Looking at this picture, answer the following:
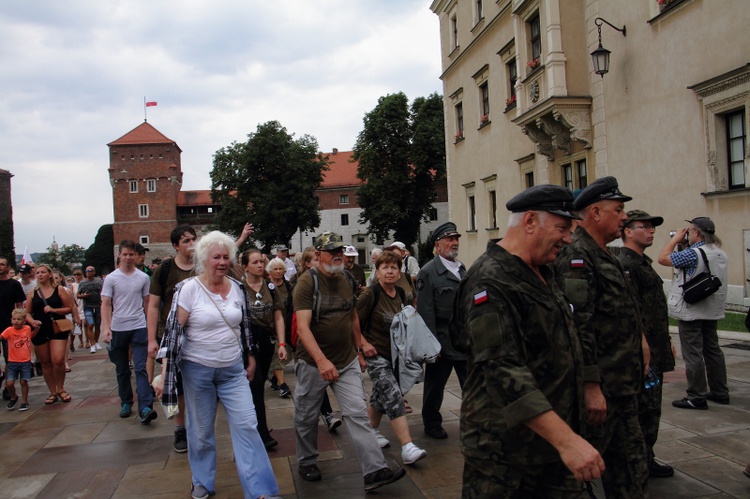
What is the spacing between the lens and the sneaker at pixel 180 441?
5.59 meters

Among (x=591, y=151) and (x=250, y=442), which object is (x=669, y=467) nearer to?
(x=250, y=442)

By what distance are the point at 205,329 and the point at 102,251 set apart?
297 ft

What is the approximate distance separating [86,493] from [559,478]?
3767mm

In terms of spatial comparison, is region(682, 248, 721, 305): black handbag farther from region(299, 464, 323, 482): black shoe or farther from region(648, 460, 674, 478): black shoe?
region(299, 464, 323, 482): black shoe

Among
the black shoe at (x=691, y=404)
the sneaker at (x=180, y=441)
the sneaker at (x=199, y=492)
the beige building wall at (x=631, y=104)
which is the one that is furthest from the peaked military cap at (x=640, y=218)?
the beige building wall at (x=631, y=104)

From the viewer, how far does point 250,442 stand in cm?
411

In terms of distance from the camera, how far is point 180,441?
5.68 m

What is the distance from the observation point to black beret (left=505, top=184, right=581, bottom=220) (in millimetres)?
2496

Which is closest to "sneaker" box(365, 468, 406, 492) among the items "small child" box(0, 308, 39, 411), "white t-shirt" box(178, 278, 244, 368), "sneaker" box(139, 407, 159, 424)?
"white t-shirt" box(178, 278, 244, 368)

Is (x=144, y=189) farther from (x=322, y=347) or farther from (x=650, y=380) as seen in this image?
(x=650, y=380)

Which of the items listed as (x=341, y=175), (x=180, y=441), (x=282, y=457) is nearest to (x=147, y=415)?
(x=180, y=441)

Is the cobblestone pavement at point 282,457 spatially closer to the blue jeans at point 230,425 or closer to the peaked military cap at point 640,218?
the blue jeans at point 230,425

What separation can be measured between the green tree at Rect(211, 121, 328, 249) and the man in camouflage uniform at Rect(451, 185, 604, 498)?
177 ft

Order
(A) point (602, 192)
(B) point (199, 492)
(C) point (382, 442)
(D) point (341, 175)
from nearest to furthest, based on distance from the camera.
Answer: (A) point (602, 192) < (B) point (199, 492) < (C) point (382, 442) < (D) point (341, 175)
